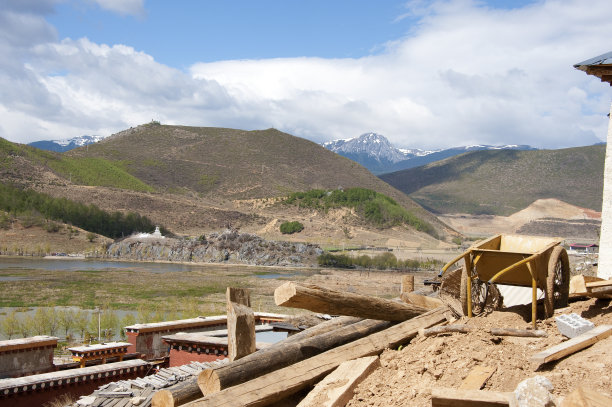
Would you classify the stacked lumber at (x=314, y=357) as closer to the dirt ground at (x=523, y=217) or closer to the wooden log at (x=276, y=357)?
the wooden log at (x=276, y=357)

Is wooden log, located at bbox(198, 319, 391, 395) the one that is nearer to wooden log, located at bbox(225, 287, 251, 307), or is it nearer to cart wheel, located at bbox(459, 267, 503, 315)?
wooden log, located at bbox(225, 287, 251, 307)

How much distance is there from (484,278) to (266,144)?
135 meters

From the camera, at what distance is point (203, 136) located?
142 metres

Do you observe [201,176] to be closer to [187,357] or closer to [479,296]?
[187,357]

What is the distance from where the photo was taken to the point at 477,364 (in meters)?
4.69

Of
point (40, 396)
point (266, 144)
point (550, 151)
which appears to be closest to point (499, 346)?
point (40, 396)

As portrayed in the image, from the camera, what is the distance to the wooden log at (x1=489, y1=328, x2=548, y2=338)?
5406mm

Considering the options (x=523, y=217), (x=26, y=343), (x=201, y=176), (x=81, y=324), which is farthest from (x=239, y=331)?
(x=523, y=217)

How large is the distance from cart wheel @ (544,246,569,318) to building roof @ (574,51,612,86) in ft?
10.5

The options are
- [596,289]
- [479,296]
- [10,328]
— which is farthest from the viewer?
[10,328]

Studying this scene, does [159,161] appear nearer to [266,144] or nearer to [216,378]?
[266,144]

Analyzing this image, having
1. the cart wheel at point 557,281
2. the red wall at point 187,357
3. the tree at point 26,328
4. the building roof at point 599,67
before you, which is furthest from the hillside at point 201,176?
the cart wheel at point 557,281

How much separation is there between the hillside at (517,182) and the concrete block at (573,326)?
431 feet

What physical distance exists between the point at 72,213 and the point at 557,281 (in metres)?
80.9
